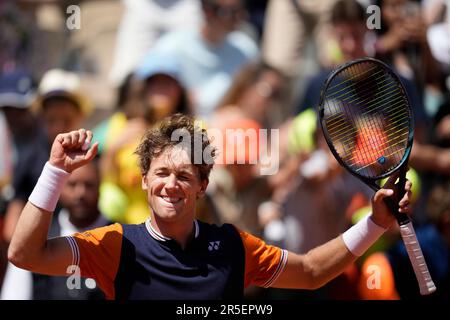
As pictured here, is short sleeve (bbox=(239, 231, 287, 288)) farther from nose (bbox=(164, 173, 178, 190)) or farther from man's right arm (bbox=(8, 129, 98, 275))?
man's right arm (bbox=(8, 129, 98, 275))

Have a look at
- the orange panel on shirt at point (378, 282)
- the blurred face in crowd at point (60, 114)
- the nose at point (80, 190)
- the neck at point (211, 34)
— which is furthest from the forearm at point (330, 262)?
the neck at point (211, 34)

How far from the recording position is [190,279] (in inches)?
168

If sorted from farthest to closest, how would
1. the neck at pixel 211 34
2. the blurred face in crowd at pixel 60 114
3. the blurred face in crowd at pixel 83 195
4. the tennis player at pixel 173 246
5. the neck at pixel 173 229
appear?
the neck at pixel 211 34, the blurred face in crowd at pixel 60 114, the blurred face in crowd at pixel 83 195, the neck at pixel 173 229, the tennis player at pixel 173 246

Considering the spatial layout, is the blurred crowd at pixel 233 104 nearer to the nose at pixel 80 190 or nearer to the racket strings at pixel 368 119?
the nose at pixel 80 190

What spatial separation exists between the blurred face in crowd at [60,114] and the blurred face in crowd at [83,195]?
3.47ft

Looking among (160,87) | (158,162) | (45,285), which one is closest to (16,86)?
(160,87)

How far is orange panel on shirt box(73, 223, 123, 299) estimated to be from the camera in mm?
4234

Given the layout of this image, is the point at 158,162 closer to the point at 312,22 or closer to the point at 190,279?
the point at 190,279

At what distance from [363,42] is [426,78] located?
0.91m

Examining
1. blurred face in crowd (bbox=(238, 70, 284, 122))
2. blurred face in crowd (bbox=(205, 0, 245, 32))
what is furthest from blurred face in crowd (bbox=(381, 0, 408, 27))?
blurred face in crowd (bbox=(205, 0, 245, 32))

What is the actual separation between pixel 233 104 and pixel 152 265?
3.31 meters

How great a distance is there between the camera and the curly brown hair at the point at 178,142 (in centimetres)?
438

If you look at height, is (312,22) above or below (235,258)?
above

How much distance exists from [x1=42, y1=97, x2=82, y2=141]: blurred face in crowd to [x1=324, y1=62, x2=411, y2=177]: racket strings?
284 centimetres
